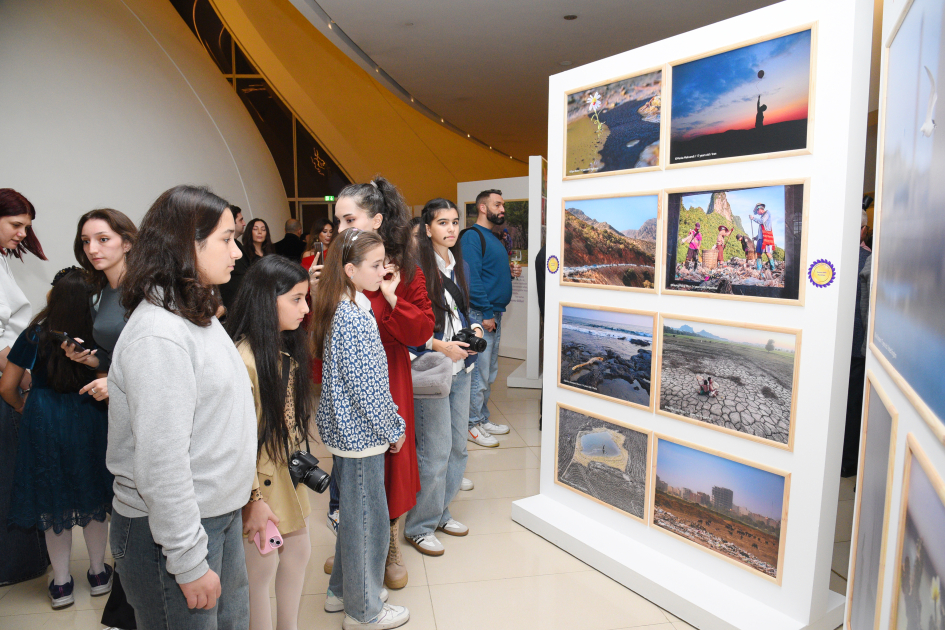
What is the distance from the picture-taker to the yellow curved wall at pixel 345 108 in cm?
808

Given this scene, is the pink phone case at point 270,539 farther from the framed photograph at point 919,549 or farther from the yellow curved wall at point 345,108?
the yellow curved wall at point 345,108

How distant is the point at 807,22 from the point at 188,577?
2604 millimetres

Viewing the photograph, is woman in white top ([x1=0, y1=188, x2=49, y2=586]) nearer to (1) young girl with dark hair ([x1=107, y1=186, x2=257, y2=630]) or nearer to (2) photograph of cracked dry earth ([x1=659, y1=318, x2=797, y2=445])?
(1) young girl with dark hair ([x1=107, y1=186, x2=257, y2=630])

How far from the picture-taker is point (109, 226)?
230 centimetres

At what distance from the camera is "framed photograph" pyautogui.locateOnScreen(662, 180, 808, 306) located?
6.89 feet

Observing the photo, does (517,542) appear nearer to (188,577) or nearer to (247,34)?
(188,577)

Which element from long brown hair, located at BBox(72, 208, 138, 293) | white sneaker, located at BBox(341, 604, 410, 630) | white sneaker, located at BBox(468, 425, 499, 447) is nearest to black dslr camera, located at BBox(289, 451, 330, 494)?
white sneaker, located at BBox(341, 604, 410, 630)

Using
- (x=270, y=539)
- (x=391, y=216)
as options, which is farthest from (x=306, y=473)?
(x=391, y=216)

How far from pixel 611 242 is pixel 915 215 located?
195 cm

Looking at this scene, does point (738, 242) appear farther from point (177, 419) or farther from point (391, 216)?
point (177, 419)

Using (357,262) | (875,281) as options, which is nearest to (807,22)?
(875,281)

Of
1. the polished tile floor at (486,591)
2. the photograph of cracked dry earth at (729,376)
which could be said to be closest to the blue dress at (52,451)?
the polished tile floor at (486,591)

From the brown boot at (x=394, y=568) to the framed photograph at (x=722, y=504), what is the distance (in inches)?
48.7

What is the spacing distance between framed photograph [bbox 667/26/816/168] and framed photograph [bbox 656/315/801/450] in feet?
2.31
